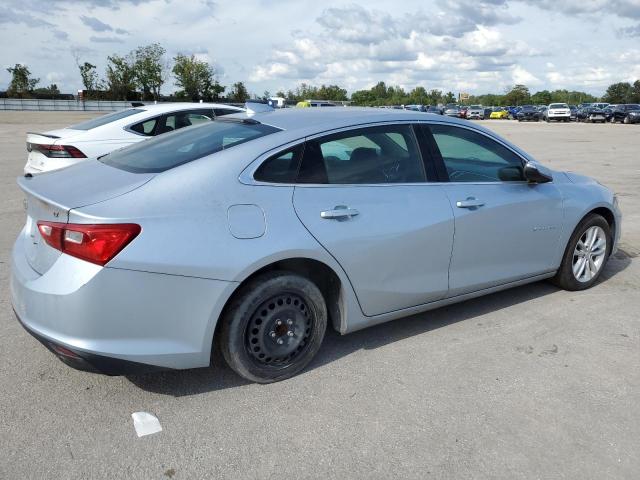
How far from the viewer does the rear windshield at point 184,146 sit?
330 centimetres

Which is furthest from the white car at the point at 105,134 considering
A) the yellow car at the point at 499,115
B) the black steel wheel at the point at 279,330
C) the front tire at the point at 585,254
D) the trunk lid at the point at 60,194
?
the yellow car at the point at 499,115

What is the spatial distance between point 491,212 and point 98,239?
8.75 feet

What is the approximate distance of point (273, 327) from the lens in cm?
329

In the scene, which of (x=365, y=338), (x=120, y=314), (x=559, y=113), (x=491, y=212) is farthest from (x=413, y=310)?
(x=559, y=113)

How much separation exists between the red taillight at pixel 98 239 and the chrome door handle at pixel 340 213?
1082mm

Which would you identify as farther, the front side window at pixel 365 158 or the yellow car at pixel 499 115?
the yellow car at pixel 499 115

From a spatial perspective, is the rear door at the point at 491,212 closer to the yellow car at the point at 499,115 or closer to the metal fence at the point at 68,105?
the metal fence at the point at 68,105

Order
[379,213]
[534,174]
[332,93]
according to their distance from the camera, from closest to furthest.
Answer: [379,213], [534,174], [332,93]

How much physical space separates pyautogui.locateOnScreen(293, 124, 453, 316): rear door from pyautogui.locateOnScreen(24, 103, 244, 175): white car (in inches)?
164

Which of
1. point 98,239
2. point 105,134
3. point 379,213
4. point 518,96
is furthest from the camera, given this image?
point 518,96

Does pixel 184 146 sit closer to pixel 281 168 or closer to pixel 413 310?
pixel 281 168

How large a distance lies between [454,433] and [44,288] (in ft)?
7.22

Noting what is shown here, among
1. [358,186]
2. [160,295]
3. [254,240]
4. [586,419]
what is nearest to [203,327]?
[160,295]

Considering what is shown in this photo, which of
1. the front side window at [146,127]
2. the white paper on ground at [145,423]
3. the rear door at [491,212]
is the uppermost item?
the front side window at [146,127]
